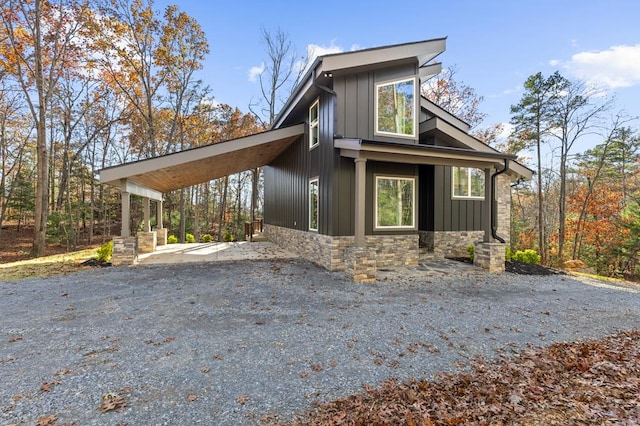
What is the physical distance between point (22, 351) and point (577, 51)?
20.7 meters

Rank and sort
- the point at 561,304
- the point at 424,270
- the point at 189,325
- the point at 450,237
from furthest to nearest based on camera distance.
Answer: the point at 450,237 < the point at 424,270 < the point at 561,304 < the point at 189,325

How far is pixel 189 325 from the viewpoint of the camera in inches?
161

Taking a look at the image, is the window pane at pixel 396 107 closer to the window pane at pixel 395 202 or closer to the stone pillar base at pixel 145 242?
the window pane at pixel 395 202

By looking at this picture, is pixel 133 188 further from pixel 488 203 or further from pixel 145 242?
pixel 488 203

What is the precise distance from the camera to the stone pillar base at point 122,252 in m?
7.93

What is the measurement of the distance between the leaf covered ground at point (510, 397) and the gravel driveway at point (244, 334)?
0.65 feet

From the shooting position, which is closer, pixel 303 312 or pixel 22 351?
pixel 22 351

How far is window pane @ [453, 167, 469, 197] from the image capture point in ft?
32.3

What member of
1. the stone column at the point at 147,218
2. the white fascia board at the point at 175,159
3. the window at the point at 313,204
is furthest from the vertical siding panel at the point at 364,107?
the stone column at the point at 147,218

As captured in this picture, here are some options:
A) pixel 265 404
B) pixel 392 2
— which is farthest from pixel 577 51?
pixel 265 404

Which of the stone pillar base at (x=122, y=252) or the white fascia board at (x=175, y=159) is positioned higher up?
the white fascia board at (x=175, y=159)

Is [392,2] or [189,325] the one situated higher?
[392,2]

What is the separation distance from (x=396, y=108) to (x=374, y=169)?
75.6 inches

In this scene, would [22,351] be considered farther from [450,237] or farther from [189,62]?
[189,62]
